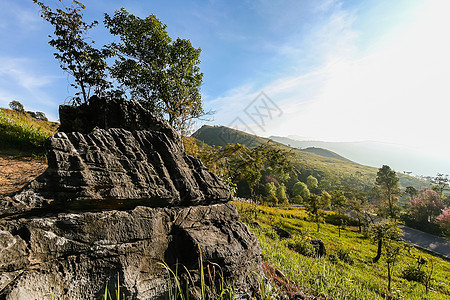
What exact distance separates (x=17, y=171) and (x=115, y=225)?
6.09 metres

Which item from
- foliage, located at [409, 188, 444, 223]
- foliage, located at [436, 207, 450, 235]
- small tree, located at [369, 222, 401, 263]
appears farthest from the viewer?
foliage, located at [409, 188, 444, 223]

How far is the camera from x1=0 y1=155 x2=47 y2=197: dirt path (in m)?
4.64

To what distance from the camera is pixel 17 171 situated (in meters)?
5.91

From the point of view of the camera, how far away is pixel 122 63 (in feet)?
38.6

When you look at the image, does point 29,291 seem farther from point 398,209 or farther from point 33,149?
point 398,209

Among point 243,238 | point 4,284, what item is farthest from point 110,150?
point 243,238

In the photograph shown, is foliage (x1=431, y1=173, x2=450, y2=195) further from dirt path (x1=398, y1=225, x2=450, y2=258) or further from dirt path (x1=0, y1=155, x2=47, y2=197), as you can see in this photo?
dirt path (x1=0, y1=155, x2=47, y2=197)

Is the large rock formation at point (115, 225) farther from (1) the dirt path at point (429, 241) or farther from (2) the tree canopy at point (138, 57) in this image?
(1) the dirt path at point (429, 241)

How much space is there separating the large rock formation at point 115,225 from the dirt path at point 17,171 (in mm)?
3133

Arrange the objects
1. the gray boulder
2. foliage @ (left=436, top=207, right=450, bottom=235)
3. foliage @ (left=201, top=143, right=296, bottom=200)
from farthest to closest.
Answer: foliage @ (left=436, top=207, right=450, bottom=235), foliage @ (left=201, top=143, right=296, bottom=200), the gray boulder

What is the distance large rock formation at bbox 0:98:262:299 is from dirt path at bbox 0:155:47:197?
10.3 feet

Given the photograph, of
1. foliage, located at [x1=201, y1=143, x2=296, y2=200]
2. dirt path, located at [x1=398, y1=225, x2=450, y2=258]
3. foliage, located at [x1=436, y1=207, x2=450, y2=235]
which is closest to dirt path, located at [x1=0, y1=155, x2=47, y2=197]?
foliage, located at [x1=201, y1=143, x2=296, y2=200]

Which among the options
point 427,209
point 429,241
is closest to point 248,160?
point 429,241

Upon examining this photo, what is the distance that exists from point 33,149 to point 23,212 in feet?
30.8
